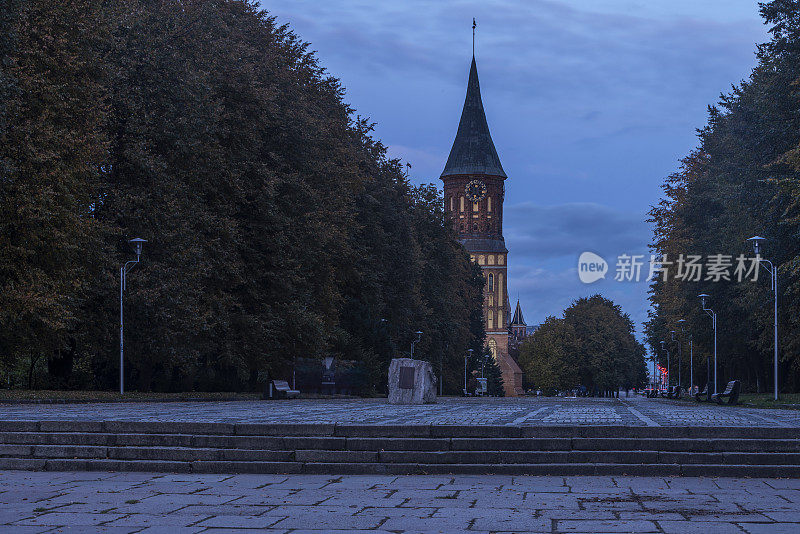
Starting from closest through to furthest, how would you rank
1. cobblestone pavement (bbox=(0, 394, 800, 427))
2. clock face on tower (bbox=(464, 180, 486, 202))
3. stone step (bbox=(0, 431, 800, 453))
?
stone step (bbox=(0, 431, 800, 453))
cobblestone pavement (bbox=(0, 394, 800, 427))
clock face on tower (bbox=(464, 180, 486, 202))

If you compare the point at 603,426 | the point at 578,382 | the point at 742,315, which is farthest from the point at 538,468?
the point at 578,382

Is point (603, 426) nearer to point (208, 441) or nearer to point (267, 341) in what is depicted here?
point (208, 441)

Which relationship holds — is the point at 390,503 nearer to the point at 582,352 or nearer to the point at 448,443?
the point at 448,443

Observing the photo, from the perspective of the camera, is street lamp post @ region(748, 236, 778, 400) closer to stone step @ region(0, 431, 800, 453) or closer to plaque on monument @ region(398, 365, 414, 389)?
plaque on monument @ region(398, 365, 414, 389)

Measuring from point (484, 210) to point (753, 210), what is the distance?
13678cm

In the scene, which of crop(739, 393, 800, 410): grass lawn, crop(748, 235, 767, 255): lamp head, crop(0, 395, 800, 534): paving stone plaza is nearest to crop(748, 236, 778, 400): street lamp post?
crop(748, 235, 767, 255): lamp head

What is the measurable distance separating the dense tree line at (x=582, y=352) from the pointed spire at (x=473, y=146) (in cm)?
4812

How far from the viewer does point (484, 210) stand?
579 ft

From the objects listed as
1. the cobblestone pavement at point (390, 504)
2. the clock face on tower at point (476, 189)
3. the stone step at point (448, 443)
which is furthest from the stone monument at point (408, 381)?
the clock face on tower at point (476, 189)

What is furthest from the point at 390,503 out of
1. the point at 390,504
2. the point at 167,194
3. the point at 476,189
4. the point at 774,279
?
the point at 476,189

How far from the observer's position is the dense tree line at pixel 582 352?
123m

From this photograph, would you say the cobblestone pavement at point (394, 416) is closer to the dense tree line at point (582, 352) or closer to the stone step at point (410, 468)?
the stone step at point (410, 468)

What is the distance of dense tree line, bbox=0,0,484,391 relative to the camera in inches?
1139

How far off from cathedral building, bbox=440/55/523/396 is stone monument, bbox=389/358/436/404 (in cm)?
14283
